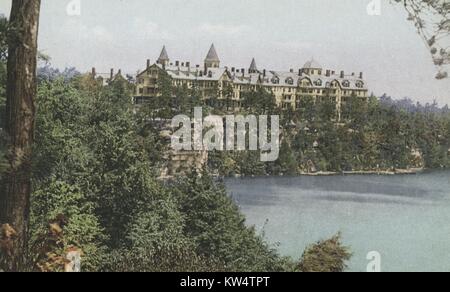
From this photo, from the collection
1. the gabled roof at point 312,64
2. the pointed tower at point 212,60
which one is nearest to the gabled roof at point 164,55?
the pointed tower at point 212,60

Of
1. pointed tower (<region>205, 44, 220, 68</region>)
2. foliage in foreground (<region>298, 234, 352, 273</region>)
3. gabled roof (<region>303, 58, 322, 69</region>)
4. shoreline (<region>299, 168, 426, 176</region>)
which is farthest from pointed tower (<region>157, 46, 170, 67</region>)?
foliage in foreground (<region>298, 234, 352, 273</region>)

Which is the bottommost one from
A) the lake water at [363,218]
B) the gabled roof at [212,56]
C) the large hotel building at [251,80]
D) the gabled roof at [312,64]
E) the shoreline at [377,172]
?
the lake water at [363,218]

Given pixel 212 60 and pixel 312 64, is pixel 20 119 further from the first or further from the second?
pixel 312 64

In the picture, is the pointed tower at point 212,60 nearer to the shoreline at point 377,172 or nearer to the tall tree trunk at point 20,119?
the shoreline at point 377,172

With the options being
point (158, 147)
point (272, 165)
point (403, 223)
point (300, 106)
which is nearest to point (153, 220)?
point (158, 147)

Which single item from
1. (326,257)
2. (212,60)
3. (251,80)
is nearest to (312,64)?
(251,80)

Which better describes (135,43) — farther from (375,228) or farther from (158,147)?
(375,228)
